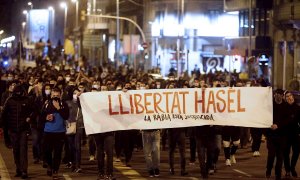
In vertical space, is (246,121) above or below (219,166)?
above

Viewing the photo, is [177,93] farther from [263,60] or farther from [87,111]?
[263,60]

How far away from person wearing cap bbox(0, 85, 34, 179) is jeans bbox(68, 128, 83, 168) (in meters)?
1.42

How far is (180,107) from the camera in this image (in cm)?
1758

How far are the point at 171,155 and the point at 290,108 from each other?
9.24 feet

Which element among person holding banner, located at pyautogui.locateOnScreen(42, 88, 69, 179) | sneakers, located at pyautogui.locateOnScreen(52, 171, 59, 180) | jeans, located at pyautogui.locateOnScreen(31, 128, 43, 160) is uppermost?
person holding banner, located at pyautogui.locateOnScreen(42, 88, 69, 179)

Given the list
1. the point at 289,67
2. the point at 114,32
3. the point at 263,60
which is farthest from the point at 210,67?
the point at 114,32

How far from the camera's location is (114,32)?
273ft

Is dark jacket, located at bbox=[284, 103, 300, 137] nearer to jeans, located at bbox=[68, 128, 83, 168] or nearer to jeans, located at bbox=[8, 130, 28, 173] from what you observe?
jeans, located at bbox=[68, 128, 83, 168]

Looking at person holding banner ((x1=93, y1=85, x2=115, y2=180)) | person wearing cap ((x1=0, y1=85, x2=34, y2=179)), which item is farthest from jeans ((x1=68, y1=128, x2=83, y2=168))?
person wearing cap ((x1=0, y1=85, x2=34, y2=179))

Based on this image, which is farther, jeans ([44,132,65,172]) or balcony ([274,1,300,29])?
balcony ([274,1,300,29])

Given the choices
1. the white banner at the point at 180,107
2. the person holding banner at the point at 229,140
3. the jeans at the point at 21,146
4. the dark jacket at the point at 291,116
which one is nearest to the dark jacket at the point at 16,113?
the jeans at the point at 21,146

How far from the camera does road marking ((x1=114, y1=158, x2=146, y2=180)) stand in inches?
691

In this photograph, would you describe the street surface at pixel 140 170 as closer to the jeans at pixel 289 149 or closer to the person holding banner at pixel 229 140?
the person holding banner at pixel 229 140

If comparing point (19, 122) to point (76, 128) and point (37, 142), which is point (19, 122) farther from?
point (37, 142)
